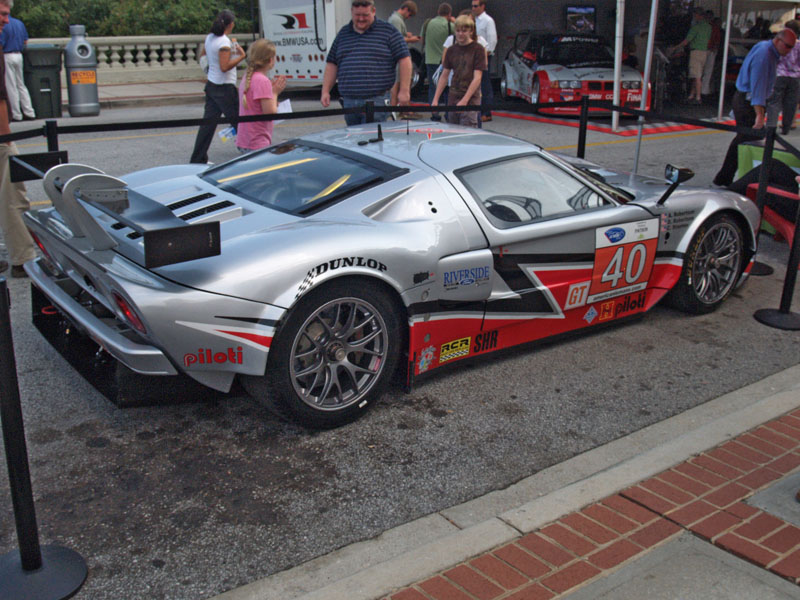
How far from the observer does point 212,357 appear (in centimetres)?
342

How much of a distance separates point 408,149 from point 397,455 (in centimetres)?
174

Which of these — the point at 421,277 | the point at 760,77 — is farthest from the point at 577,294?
the point at 760,77

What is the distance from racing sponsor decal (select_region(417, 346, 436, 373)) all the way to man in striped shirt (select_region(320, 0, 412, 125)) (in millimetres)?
4230

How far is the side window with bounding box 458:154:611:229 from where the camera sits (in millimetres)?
4316

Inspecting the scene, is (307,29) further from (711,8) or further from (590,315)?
(590,315)

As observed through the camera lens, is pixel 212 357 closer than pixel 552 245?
Yes

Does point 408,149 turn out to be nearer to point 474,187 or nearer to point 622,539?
point 474,187

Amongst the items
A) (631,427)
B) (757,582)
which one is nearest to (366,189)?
(631,427)

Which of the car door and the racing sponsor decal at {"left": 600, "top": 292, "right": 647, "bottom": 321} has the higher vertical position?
the car door

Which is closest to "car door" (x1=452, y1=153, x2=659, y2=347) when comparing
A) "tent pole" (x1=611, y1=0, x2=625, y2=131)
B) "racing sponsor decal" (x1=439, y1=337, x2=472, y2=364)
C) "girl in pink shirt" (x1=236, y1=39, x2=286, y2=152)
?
"racing sponsor decal" (x1=439, y1=337, x2=472, y2=364)

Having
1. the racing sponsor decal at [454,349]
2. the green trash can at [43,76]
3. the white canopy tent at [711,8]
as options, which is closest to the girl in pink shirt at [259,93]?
the racing sponsor decal at [454,349]

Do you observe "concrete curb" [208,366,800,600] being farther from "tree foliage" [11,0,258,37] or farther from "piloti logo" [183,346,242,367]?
"tree foliage" [11,0,258,37]

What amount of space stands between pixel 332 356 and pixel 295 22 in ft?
43.5

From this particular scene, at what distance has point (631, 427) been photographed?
3.98m
